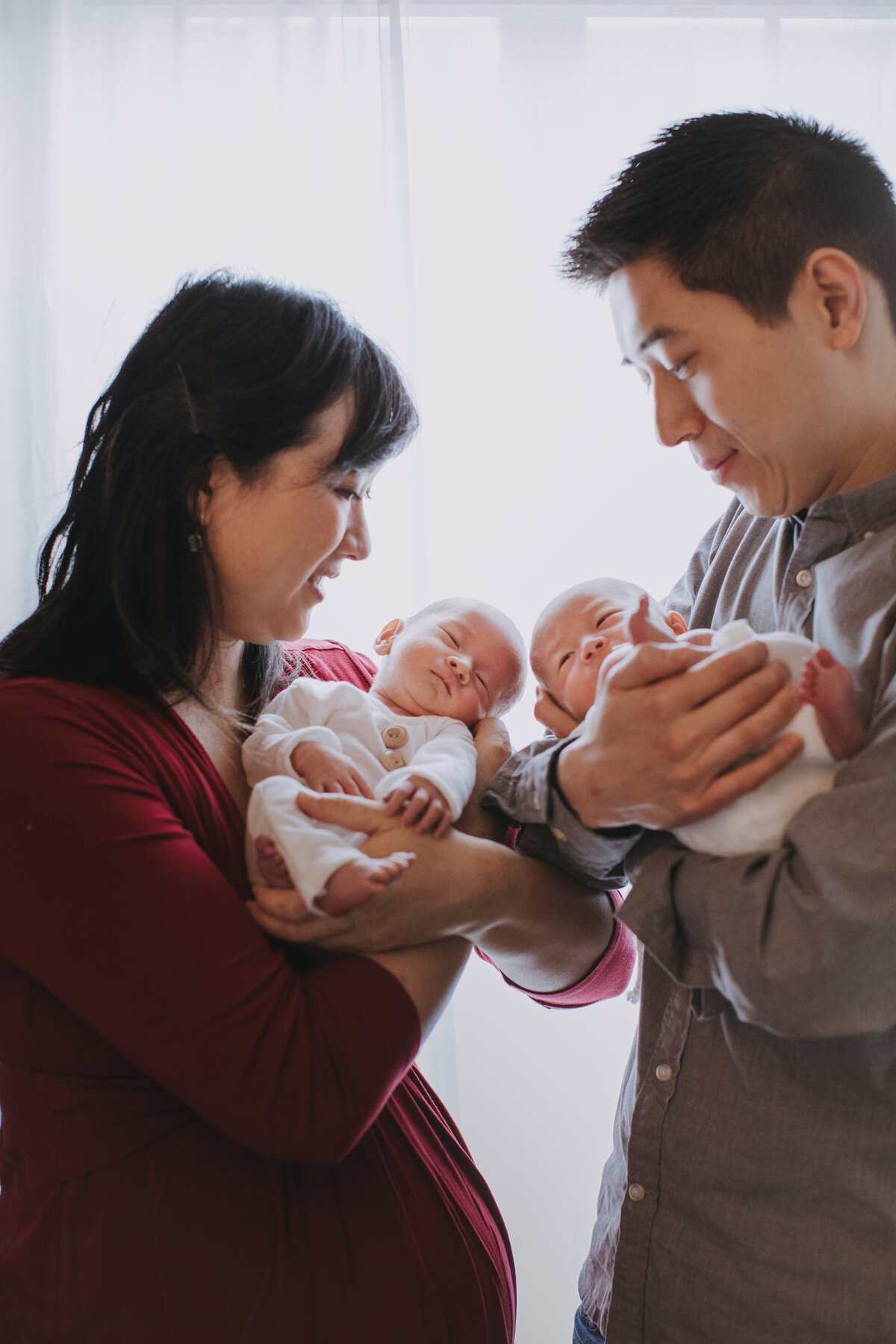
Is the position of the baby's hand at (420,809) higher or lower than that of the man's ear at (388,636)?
lower

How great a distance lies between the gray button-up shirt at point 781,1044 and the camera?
91 cm

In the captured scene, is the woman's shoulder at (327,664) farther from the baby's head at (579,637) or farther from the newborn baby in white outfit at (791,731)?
the newborn baby in white outfit at (791,731)

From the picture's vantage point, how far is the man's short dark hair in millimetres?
1109

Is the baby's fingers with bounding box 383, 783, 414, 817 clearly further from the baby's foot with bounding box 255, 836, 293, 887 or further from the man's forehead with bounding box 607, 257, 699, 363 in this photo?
the man's forehead with bounding box 607, 257, 699, 363

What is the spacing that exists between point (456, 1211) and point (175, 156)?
7.96 ft

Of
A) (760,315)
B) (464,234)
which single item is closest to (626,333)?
(760,315)

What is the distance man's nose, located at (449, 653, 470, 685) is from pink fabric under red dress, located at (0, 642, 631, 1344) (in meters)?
0.45

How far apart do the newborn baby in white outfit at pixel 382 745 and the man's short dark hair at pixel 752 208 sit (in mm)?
604

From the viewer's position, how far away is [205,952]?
1007 mm

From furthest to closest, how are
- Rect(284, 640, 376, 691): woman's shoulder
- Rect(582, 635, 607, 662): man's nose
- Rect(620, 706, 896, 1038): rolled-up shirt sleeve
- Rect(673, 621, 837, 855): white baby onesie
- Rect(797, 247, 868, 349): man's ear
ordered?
Rect(284, 640, 376, 691): woman's shoulder
Rect(582, 635, 607, 662): man's nose
Rect(797, 247, 868, 349): man's ear
Rect(673, 621, 837, 855): white baby onesie
Rect(620, 706, 896, 1038): rolled-up shirt sleeve

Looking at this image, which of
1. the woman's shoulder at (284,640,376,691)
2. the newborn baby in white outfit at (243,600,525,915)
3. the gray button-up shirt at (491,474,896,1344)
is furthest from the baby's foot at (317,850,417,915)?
the woman's shoulder at (284,640,376,691)

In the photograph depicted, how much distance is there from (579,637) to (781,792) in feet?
1.53

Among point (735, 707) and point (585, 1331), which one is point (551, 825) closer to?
point (735, 707)

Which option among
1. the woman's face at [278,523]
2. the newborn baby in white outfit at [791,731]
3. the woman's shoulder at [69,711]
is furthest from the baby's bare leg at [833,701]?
the woman's shoulder at [69,711]
